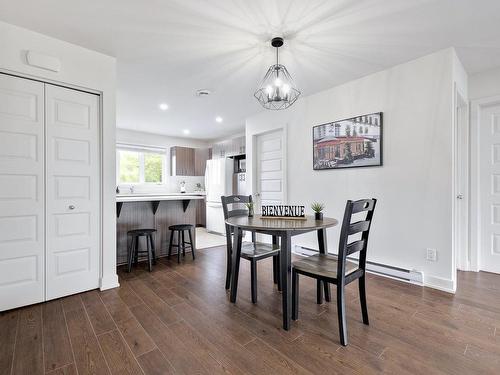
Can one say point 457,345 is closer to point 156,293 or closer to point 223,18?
point 156,293

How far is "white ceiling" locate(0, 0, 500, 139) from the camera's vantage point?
6.46 ft

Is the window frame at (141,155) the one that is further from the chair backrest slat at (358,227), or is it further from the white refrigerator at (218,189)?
the chair backrest slat at (358,227)

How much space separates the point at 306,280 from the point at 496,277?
2.22 meters

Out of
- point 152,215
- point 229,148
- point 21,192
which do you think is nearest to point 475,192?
A: point 152,215

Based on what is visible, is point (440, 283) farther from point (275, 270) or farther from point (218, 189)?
point (218, 189)

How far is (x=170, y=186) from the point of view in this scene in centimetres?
666

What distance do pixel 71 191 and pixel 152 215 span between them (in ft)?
4.83

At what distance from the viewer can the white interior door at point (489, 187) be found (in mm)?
3062

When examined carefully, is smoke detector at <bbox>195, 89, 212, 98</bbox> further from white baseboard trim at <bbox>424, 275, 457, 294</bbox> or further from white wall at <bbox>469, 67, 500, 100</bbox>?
white baseboard trim at <bbox>424, 275, 457, 294</bbox>

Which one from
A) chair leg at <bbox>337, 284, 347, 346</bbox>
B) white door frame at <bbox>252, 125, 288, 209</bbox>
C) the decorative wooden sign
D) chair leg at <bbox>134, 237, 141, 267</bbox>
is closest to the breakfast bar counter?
chair leg at <bbox>134, 237, 141, 267</bbox>

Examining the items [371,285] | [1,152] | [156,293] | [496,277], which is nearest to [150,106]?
[1,152]

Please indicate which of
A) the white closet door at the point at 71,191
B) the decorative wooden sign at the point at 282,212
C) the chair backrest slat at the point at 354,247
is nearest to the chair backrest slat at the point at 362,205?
the chair backrest slat at the point at 354,247

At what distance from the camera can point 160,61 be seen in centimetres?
280

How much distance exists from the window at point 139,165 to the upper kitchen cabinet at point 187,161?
1.05ft
